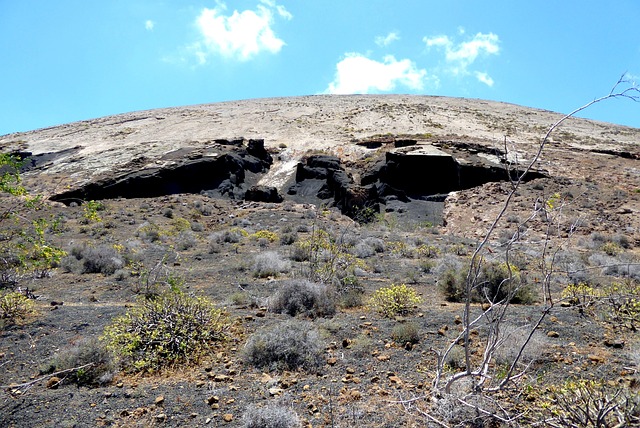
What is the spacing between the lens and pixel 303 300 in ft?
21.2

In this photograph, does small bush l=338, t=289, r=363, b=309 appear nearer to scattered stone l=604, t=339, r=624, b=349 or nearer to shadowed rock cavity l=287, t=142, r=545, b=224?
scattered stone l=604, t=339, r=624, b=349

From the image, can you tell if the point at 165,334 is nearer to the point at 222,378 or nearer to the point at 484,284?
the point at 222,378

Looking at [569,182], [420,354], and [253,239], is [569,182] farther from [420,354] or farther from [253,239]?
[420,354]

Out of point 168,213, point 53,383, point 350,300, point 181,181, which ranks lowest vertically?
point 53,383

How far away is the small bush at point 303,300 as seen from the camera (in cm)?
631

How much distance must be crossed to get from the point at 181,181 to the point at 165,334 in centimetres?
2109

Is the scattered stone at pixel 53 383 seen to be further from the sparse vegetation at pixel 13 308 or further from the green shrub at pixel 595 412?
the green shrub at pixel 595 412

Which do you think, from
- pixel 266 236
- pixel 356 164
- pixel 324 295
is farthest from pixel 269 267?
pixel 356 164

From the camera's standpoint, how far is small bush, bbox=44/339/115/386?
444cm

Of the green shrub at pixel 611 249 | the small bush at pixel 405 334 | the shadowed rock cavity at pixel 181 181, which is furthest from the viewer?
the shadowed rock cavity at pixel 181 181

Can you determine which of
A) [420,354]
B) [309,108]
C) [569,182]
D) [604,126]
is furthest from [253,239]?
[604,126]

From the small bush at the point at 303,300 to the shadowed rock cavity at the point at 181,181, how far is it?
18623mm

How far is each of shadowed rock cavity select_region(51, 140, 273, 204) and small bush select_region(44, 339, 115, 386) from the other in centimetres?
1998

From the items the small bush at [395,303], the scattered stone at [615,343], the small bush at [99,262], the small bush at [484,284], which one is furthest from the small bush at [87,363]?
the small bush at [99,262]
